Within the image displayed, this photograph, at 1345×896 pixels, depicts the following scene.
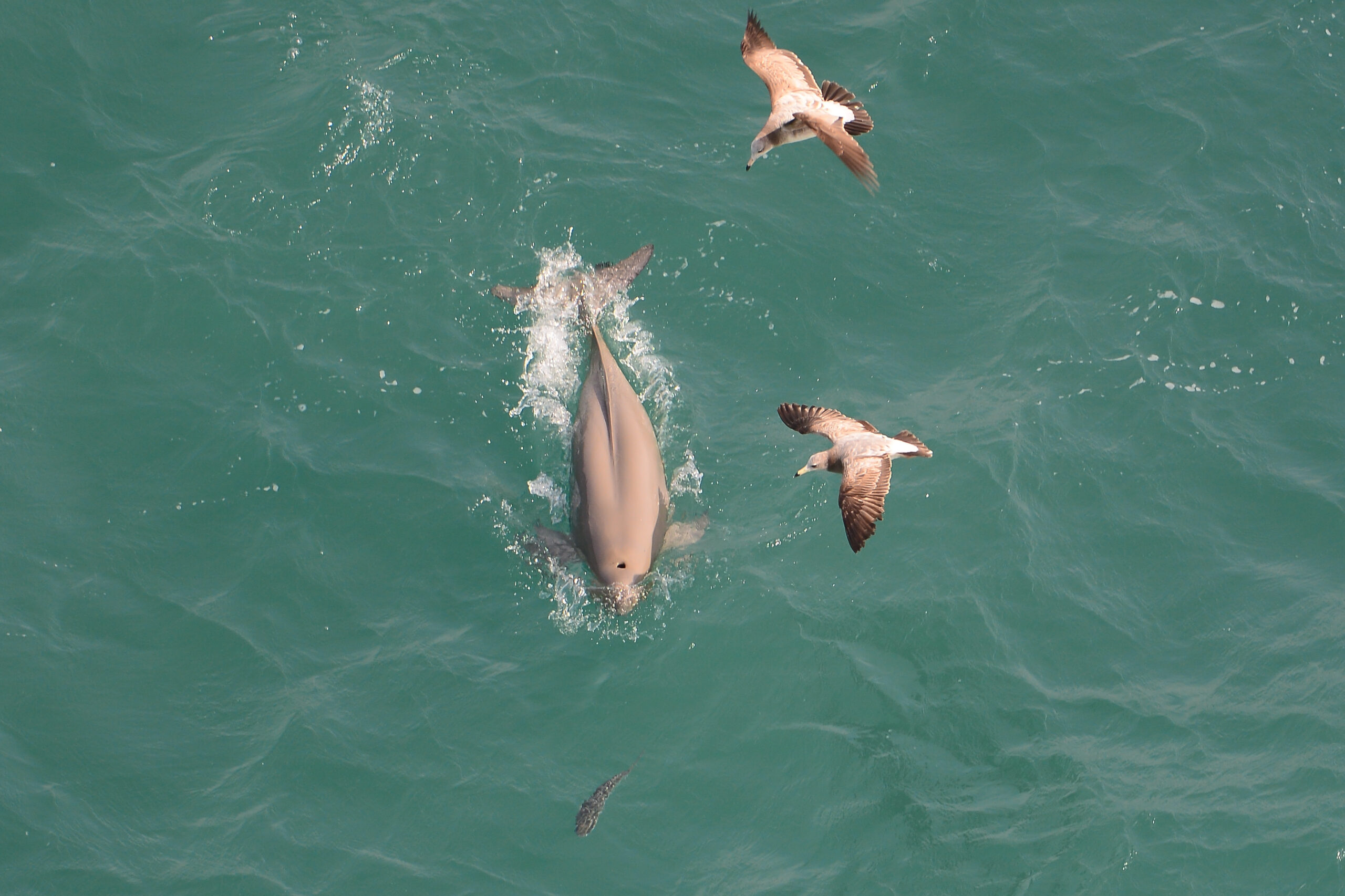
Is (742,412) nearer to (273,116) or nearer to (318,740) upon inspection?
(318,740)

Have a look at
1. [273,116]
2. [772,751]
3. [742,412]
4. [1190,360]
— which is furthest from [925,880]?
[273,116]

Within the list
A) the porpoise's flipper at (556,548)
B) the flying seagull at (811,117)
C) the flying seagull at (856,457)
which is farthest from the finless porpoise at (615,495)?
the flying seagull at (811,117)

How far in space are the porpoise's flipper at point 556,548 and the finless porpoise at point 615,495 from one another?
1 centimetres

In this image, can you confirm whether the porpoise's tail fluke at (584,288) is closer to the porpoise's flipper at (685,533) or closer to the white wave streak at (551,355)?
the white wave streak at (551,355)

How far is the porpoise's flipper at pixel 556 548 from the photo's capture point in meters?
18.9

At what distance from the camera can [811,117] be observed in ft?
56.9

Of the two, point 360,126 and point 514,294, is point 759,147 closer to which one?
point 514,294

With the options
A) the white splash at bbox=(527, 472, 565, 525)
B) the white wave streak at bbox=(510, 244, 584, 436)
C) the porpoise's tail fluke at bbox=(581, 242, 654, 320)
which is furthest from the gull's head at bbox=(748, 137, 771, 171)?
the white splash at bbox=(527, 472, 565, 525)

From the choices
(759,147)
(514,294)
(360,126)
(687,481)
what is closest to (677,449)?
(687,481)

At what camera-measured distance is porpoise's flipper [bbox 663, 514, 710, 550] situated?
19078 millimetres

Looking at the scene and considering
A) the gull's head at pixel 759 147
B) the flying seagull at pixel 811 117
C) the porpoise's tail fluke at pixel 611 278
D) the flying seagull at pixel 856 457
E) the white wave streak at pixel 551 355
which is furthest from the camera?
the porpoise's tail fluke at pixel 611 278

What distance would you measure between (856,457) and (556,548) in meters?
4.80

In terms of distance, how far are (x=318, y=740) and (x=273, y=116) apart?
38.3 feet

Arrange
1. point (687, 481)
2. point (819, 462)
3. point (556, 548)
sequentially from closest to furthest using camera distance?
point (819, 462) < point (556, 548) < point (687, 481)
